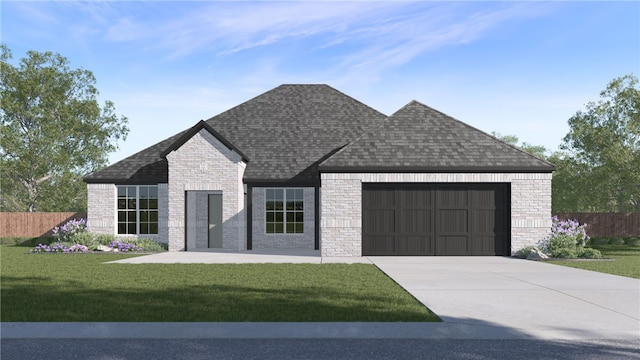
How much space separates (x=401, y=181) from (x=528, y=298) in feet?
37.1

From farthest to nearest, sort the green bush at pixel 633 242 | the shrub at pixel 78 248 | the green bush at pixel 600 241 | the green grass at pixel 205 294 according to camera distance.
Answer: the green bush at pixel 600 241 → the green bush at pixel 633 242 → the shrub at pixel 78 248 → the green grass at pixel 205 294

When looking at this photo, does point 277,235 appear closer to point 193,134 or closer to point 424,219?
point 193,134

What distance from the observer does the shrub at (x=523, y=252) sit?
22.5 m

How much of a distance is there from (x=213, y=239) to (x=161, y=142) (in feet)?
21.7

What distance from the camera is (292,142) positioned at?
29.5 meters

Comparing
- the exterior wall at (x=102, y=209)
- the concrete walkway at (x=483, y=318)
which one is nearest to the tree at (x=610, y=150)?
the concrete walkway at (x=483, y=318)

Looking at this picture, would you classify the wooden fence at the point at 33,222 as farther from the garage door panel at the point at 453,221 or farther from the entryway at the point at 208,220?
the garage door panel at the point at 453,221

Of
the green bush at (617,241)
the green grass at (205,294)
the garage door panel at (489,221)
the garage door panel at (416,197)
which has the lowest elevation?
the green bush at (617,241)

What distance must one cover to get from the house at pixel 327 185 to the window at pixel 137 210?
0.17 feet

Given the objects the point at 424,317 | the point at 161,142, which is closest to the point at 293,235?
the point at 161,142

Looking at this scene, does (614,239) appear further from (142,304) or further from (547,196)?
(142,304)

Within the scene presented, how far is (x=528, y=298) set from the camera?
1170 cm

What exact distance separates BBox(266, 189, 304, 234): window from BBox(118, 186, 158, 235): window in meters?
5.57

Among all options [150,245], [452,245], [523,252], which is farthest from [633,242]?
[150,245]
